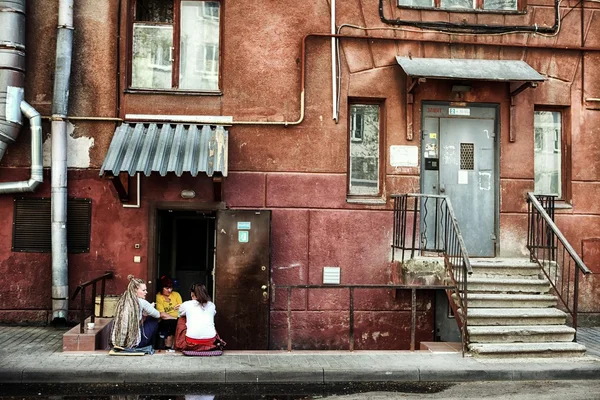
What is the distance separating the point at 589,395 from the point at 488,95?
5711mm

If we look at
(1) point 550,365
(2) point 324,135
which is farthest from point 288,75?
(1) point 550,365

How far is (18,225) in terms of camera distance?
10609mm

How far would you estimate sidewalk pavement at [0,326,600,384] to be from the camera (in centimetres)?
784

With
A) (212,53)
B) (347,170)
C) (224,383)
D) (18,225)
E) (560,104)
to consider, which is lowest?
(224,383)

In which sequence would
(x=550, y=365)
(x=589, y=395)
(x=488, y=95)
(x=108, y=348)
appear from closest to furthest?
(x=589, y=395)
(x=550, y=365)
(x=108, y=348)
(x=488, y=95)

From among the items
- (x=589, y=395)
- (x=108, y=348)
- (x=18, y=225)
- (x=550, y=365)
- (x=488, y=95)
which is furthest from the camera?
(x=488, y=95)

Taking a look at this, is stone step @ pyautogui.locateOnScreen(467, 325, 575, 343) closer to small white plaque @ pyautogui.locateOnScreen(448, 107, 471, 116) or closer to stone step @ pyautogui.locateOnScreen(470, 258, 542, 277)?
stone step @ pyautogui.locateOnScreen(470, 258, 542, 277)

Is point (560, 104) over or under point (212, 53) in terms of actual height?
under

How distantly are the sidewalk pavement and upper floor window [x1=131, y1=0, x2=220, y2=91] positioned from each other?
472 centimetres

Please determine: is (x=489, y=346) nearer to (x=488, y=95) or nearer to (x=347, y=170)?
(x=347, y=170)

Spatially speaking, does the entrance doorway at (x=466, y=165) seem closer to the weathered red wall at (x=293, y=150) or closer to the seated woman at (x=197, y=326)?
the weathered red wall at (x=293, y=150)

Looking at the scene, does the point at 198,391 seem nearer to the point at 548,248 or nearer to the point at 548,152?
the point at 548,248

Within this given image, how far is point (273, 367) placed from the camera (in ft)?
27.0

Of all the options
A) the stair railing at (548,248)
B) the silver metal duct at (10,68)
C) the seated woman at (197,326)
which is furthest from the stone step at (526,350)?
the silver metal duct at (10,68)
